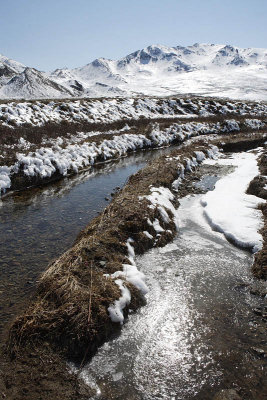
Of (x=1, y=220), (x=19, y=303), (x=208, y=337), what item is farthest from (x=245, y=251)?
(x=1, y=220)

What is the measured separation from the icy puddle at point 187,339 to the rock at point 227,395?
10 centimetres

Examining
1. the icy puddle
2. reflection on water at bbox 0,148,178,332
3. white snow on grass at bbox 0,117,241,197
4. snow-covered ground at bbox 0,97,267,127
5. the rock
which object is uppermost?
snow-covered ground at bbox 0,97,267,127

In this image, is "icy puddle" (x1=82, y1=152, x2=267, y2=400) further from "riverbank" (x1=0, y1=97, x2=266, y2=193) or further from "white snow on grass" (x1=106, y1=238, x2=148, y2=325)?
"riverbank" (x1=0, y1=97, x2=266, y2=193)

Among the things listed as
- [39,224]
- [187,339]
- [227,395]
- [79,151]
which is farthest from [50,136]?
[227,395]

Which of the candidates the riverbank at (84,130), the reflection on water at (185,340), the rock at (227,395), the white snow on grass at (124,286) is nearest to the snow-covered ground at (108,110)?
the riverbank at (84,130)

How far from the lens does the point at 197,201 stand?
15.4m

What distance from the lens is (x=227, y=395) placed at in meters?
5.14

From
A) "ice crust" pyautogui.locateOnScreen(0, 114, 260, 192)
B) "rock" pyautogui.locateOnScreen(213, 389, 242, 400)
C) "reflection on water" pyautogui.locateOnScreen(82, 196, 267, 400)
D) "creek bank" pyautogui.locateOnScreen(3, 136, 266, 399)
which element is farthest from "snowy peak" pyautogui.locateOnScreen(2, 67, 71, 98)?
"rock" pyautogui.locateOnScreen(213, 389, 242, 400)

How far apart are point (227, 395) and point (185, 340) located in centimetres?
142

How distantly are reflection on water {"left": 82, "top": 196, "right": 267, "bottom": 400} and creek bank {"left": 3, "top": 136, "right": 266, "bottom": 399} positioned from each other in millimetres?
536

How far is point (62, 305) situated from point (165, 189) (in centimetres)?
1016

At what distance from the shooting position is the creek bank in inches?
240

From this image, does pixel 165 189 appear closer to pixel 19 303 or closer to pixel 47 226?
pixel 47 226

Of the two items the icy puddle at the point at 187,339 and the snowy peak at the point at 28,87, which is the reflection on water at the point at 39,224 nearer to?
the icy puddle at the point at 187,339
